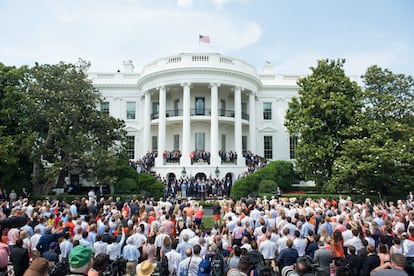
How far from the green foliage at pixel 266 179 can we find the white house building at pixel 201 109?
3.46 m

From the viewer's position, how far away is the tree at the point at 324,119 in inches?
874

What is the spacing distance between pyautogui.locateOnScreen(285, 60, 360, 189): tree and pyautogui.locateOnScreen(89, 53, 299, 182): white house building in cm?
700

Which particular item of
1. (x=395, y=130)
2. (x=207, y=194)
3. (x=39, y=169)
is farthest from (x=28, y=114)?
(x=395, y=130)

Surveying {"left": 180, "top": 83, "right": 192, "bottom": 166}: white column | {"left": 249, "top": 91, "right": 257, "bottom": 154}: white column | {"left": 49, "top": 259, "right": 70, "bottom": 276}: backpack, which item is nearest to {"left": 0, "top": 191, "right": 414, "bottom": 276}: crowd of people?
{"left": 49, "top": 259, "right": 70, "bottom": 276}: backpack

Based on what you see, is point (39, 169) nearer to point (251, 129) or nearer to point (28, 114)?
point (28, 114)

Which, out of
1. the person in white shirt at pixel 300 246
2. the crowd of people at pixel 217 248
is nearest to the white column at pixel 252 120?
the crowd of people at pixel 217 248

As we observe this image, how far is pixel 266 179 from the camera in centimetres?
2436

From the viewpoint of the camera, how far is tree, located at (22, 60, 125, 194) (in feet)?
71.5

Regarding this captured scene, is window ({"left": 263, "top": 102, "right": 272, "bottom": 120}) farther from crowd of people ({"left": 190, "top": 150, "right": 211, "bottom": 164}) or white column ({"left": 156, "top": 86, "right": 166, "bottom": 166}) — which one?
white column ({"left": 156, "top": 86, "right": 166, "bottom": 166})

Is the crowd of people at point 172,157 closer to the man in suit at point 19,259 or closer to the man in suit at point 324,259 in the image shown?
the man in suit at point 19,259

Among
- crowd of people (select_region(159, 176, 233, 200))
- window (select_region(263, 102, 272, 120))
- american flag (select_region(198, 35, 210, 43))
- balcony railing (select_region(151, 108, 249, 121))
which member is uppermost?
american flag (select_region(198, 35, 210, 43))

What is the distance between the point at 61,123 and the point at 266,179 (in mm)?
16913

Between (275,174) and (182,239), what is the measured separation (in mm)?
19225

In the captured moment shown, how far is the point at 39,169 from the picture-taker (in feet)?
73.4
